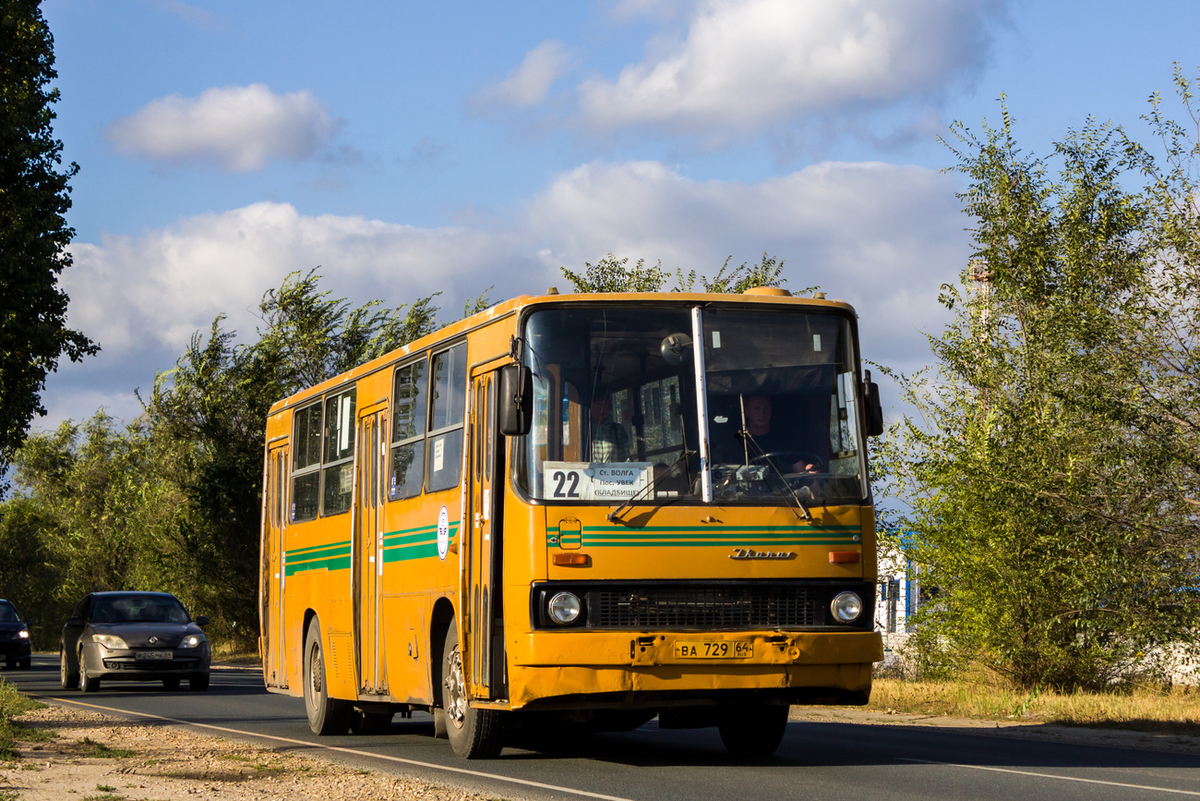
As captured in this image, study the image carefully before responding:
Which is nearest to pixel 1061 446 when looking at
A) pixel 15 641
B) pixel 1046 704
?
pixel 1046 704

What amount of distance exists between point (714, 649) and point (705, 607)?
330 millimetres

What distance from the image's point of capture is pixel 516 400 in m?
11.1

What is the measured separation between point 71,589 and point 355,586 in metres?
53.9

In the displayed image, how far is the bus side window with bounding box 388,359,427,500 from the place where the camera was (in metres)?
14.0

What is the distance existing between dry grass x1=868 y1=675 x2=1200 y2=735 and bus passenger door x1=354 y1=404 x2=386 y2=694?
28.8ft

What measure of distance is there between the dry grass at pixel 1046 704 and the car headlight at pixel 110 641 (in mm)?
12184

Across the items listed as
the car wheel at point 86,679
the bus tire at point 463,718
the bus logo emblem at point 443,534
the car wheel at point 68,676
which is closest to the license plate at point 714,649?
the bus tire at point 463,718

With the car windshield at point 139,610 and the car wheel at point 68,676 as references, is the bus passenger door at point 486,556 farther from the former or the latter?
the car wheel at point 68,676

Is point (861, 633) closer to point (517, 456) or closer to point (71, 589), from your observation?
point (517, 456)

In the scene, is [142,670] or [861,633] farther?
[142,670]

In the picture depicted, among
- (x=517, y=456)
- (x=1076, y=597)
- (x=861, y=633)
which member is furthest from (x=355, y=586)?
(x=1076, y=597)

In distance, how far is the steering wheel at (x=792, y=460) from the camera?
1172cm

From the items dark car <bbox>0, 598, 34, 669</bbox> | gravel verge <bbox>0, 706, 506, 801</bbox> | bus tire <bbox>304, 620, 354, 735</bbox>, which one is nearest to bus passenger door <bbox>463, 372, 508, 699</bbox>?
gravel verge <bbox>0, 706, 506, 801</bbox>

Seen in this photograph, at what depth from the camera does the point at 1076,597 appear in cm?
2027
